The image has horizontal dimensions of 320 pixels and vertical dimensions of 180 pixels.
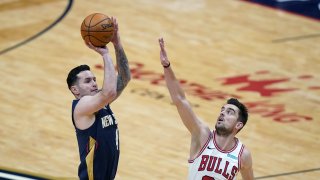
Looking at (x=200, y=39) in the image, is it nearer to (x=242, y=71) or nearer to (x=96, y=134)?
(x=242, y=71)

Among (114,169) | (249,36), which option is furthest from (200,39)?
(114,169)

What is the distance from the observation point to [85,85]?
1006 cm

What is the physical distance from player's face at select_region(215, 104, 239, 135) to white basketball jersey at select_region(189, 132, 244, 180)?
6.6 inches

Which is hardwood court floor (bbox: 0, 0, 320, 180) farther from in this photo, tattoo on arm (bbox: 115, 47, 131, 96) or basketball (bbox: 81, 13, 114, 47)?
basketball (bbox: 81, 13, 114, 47)

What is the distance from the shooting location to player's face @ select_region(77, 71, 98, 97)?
10.1 m

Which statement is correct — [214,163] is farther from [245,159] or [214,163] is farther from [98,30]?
[98,30]

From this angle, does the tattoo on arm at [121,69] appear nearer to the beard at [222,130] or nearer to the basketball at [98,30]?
the basketball at [98,30]

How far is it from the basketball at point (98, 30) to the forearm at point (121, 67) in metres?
0.23

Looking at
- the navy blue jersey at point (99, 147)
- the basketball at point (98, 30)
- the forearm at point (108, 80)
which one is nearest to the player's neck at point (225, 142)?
the navy blue jersey at point (99, 147)

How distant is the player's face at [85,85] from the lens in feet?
33.0

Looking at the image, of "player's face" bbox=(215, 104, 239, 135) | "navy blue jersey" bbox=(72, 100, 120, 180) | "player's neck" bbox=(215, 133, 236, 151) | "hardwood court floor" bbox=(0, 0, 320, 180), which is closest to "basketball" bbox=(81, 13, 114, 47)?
"navy blue jersey" bbox=(72, 100, 120, 180)

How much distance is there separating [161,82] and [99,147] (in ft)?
19.4

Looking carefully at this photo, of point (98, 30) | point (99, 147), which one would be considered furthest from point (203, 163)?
point (98, 30)

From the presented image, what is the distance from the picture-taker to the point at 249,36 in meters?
17.8
